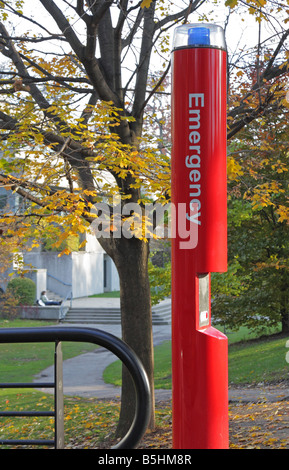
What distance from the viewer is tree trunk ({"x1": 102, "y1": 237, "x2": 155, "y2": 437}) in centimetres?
747

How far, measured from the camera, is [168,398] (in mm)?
11078

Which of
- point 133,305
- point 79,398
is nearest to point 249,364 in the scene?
point 79,398

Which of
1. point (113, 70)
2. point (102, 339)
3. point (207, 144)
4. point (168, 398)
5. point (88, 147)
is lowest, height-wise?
point (168, 398)

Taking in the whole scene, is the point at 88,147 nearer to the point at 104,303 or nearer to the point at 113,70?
the point at 113,70

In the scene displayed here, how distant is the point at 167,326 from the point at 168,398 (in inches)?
503

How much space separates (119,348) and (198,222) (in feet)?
4.53

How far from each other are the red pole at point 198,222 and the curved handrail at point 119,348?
1321mm

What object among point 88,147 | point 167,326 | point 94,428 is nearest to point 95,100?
point 88,147

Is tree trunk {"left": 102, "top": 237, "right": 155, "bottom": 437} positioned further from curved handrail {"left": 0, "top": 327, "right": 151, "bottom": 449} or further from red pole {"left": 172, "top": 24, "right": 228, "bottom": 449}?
curved handrail {"left": 0, "top": 327, "right": 151, "bottom": 449}

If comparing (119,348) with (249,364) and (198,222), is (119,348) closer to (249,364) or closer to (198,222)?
(198,222)

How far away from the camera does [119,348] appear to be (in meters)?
1.90

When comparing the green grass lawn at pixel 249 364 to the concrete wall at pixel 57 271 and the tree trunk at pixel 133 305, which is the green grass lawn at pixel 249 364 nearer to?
the tree trunk at pixel 133 305

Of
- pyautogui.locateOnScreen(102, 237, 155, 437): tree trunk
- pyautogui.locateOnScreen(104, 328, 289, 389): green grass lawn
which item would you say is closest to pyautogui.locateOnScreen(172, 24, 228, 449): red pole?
pyautogui.locateOnScreen(102, 237, 155, 437): tree trunk

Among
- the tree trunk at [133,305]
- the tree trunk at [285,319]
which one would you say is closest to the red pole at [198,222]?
the tree trunk at [133,305]
